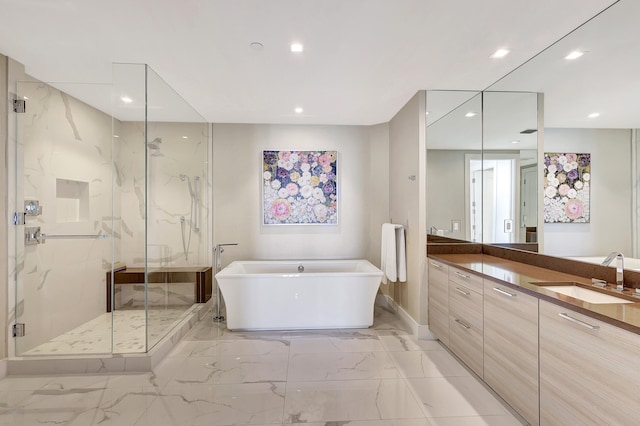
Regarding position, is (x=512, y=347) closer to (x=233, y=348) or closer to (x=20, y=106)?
(x=233, y=348)

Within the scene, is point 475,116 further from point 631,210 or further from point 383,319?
point 383,319

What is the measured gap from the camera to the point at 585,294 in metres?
1.68

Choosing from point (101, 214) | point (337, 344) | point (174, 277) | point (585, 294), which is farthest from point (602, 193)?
point (101, 214)

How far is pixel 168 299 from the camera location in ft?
9.31

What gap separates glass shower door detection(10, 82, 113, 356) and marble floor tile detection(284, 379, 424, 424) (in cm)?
181

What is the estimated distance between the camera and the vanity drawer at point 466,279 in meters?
2.06

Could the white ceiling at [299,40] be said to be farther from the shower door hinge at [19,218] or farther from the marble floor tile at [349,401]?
the marble floor tile at [349,401]

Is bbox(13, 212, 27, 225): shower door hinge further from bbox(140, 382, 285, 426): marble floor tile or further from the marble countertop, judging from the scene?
the marble countertop

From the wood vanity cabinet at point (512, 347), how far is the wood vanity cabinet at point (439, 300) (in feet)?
1.85

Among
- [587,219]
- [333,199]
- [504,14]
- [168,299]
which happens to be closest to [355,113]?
[333,199]

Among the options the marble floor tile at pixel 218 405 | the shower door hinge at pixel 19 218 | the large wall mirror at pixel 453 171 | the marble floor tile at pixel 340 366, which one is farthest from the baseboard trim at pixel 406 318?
the shower door hinge at pixel 19 218

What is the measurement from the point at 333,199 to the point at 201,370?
96.5 inches

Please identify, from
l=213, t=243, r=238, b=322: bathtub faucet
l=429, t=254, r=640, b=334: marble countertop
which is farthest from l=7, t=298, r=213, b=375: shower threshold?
l=429, t=254, r=640, b=334: marble countertop

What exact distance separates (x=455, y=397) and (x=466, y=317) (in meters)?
0.55
